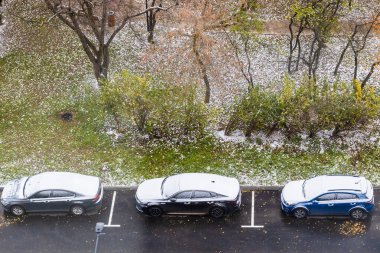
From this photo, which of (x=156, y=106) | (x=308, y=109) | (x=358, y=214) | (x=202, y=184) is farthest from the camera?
(x=156, y=106)

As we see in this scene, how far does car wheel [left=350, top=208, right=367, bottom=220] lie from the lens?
74.4 ft

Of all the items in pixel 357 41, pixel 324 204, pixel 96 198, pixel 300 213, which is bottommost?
pixel 300 213

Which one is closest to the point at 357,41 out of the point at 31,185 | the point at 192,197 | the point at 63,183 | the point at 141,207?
the point at 192,197

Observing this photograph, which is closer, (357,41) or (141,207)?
(141,207)

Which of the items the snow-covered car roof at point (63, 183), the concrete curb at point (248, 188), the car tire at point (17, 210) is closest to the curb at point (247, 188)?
the concrete curb at point (248, 188)

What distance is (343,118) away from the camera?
1054 inches

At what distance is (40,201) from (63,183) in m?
1.13

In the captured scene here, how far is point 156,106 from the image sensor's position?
2680cm

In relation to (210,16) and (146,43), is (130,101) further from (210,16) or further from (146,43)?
(146,43)

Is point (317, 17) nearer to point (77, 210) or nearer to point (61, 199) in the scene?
point (77, 210)

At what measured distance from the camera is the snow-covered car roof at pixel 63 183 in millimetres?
23281

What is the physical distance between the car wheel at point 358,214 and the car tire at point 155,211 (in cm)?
747

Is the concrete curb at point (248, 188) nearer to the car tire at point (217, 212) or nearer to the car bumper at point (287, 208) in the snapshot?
the car bumper at point (287, 208)

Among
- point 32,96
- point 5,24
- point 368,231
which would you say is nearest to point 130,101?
point 32,96
